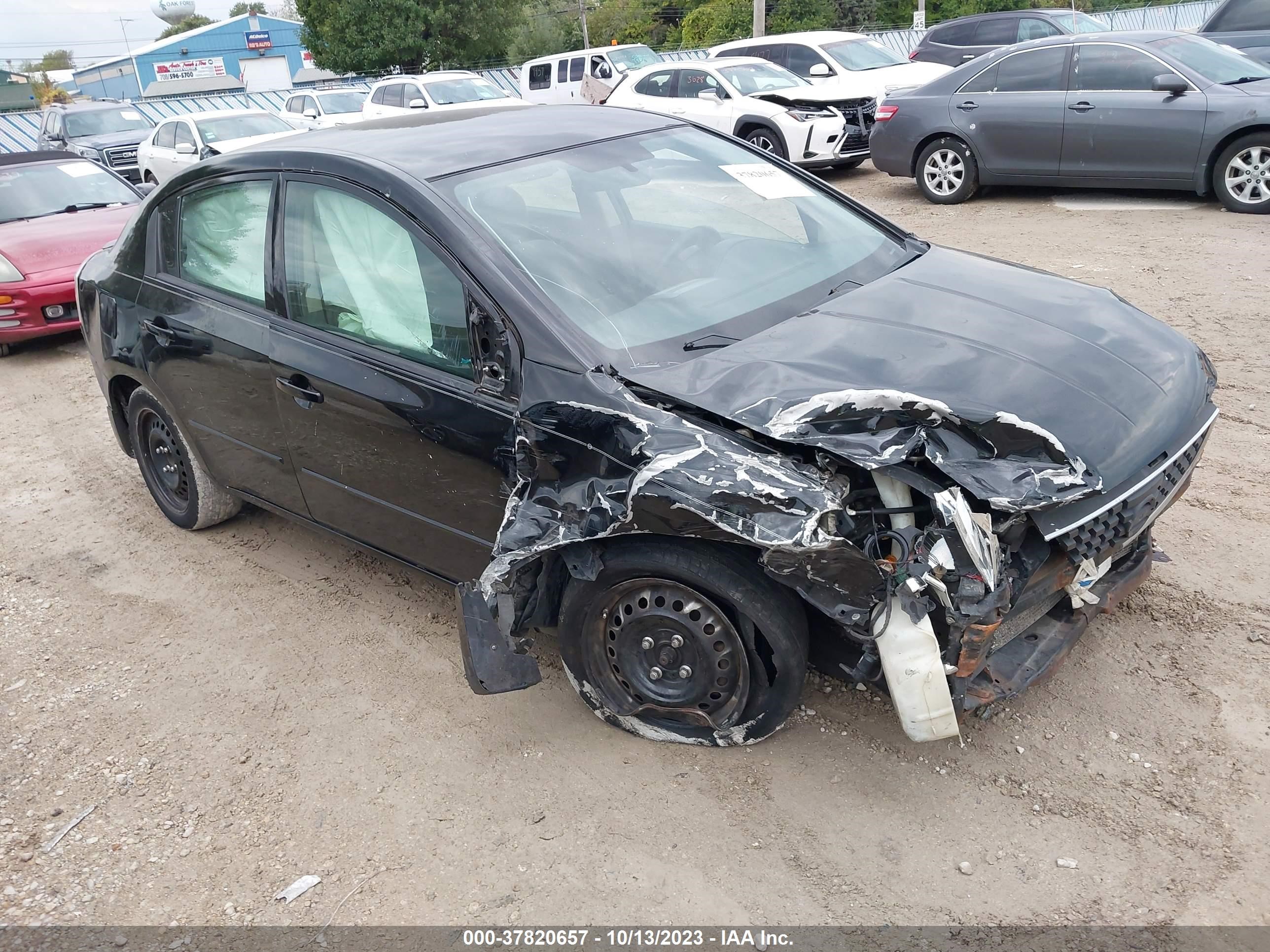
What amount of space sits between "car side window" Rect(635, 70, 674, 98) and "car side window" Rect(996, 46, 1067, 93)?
5277 mm

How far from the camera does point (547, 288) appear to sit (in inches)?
121

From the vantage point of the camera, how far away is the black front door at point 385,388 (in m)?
3.16

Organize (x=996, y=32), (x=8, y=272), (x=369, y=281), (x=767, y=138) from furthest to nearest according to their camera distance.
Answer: (x=996, y=32), (x=767, y=138), (x=8, y=272), (x=369, y=281)

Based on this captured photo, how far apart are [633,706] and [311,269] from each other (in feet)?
6.44

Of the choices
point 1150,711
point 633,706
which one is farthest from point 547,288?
point 1150,711

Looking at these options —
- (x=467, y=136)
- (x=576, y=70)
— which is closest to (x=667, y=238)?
(x=467, y=136)

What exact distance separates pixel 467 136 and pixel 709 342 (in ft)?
4.46

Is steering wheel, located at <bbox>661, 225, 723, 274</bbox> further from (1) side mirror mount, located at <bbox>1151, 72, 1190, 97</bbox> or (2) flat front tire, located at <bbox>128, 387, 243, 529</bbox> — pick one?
(1) side mirror mount, located at <bbox>1151, 72, 1190, 97</bbox>

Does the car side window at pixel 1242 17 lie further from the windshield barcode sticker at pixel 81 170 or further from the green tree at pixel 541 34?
the green tree at pixel 541 34

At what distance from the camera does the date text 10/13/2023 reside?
8.14 ft

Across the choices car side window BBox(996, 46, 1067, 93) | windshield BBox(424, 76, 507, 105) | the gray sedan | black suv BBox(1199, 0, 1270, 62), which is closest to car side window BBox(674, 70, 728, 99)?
the gray sedan

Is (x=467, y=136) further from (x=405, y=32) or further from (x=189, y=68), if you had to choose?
(x=189, y=68)

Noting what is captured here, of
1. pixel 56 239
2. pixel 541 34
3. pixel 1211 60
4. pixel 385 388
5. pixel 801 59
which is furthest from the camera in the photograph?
pixel 541 34

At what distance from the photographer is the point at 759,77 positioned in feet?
43.8
